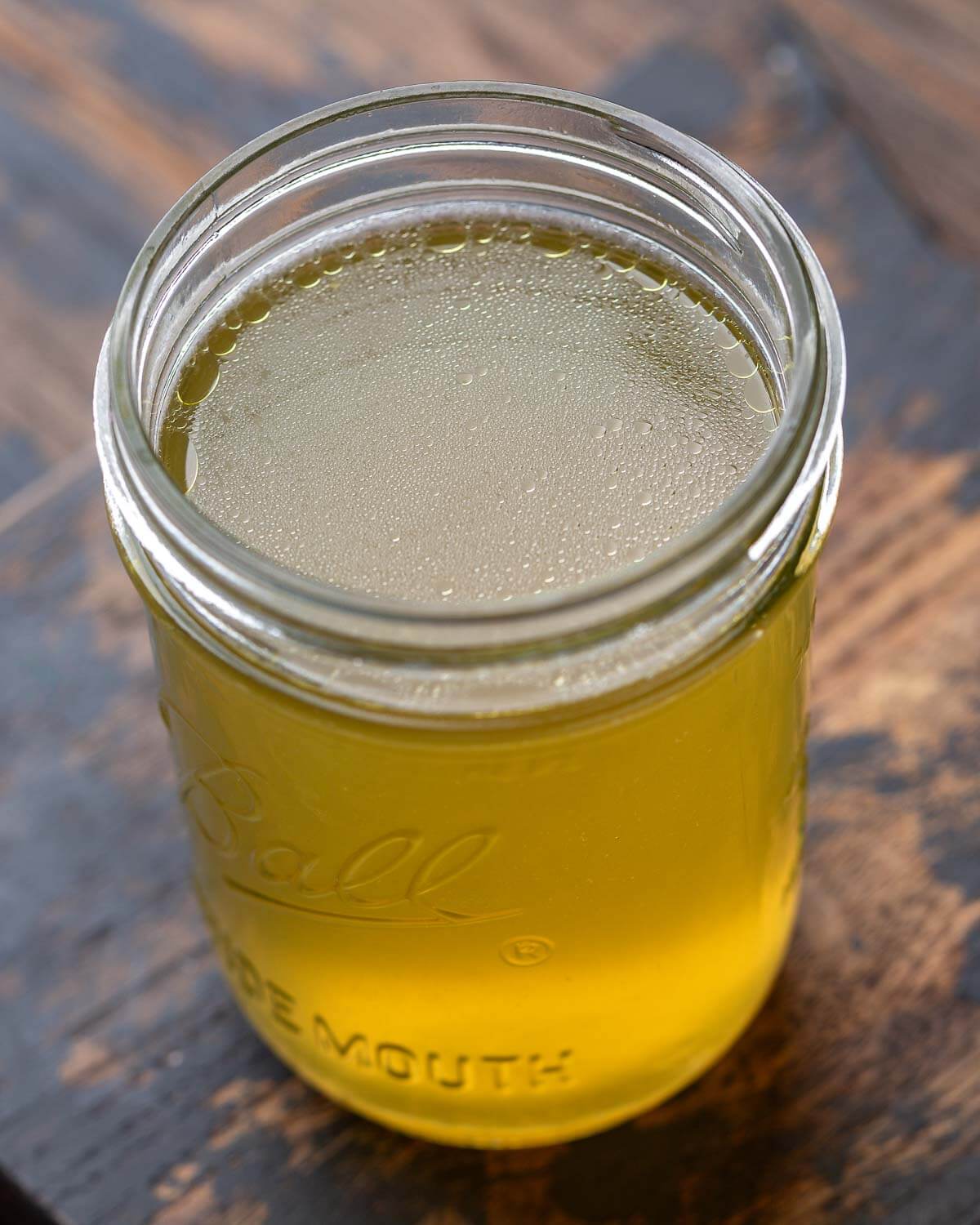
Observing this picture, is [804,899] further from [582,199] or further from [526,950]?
[582,199]

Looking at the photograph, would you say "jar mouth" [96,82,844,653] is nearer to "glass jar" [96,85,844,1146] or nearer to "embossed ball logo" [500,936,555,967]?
"glass jar" [96,85,844,1146]

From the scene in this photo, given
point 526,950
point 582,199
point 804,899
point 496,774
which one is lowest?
point 804,899

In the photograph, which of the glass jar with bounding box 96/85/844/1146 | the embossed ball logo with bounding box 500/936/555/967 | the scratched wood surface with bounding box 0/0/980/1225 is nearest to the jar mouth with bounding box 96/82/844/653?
the glass jar with bounding box 96/85/844/1146

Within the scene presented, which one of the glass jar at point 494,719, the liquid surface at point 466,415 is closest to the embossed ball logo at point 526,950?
the glass jar at point 494,719

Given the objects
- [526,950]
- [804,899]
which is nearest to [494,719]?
[526,950]

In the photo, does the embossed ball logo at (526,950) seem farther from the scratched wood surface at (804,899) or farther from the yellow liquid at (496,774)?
the scratched wood surface at (804,899)

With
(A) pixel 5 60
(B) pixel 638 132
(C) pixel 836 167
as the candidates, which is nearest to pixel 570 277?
(B) pixel 638 132
